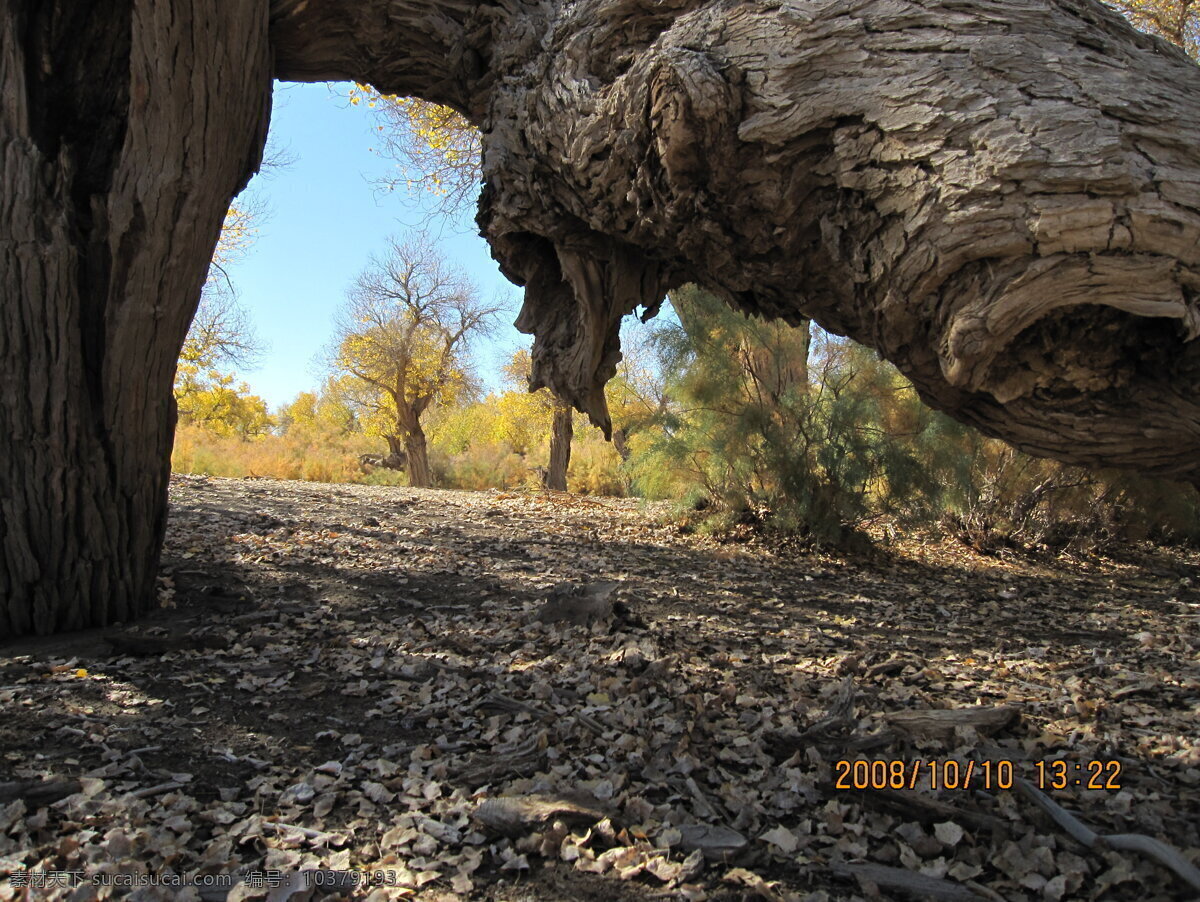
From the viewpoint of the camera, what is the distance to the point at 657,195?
3.81 metres

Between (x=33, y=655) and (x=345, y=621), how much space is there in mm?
1442

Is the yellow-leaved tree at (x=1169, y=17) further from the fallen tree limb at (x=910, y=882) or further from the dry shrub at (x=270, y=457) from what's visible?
the dry shrub at (x=270, y=457)

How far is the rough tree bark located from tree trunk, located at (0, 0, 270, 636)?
2.92 feet

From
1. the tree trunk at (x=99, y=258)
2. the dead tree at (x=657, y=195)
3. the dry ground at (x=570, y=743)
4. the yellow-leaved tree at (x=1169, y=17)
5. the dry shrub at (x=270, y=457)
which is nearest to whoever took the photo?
the dry ground at (x=570, y=743)

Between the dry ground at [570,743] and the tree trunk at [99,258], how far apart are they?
46 cm

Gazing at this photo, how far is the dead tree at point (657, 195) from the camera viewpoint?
8.75 feet

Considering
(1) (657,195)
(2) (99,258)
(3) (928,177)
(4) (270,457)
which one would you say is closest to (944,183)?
(3) (928,177)

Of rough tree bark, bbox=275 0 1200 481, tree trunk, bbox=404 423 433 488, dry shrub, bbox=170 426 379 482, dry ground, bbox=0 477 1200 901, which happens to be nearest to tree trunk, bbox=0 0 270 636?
dry ground, bbox=0 477 1200 901

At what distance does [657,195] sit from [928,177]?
1350 mm

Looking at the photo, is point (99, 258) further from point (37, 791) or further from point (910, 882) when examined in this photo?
point (910, 882)

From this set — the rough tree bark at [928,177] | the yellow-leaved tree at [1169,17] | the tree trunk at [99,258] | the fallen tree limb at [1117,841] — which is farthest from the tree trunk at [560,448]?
the fallen tree limb at [1117,841]

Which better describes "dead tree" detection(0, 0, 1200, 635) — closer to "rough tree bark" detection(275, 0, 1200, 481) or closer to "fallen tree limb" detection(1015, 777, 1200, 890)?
"rough tree bark" detection(275, 0, 1200, 481)

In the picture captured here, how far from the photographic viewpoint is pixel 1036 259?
267 cm

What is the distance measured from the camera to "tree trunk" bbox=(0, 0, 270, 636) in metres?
3.72
